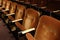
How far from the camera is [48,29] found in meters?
1.22

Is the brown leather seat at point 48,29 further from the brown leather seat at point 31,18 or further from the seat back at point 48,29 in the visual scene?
the brown leather seat at point 31,18

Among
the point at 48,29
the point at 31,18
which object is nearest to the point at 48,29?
the point at 48,29

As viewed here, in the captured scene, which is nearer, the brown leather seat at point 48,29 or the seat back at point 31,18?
the brown leather seat at point 48,29

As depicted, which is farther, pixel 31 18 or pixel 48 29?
pixel 31 18

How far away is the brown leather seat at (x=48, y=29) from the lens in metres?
1.10

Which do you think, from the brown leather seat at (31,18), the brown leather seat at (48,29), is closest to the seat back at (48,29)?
the brown leather seat at (48,29)

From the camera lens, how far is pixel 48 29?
122 centimetres

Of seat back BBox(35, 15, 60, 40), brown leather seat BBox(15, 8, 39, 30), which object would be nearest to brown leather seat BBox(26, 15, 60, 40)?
seat back BBox(35, 15, 60, 40)

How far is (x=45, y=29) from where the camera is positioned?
127 cm

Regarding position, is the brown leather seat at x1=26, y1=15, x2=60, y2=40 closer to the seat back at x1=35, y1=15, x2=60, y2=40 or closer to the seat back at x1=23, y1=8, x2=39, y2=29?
the seat back at x1=35, y1=15, x2=60, y2=40

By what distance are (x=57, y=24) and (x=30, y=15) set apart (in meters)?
0.68

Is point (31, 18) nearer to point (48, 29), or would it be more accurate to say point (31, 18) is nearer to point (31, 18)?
point (31, 18)

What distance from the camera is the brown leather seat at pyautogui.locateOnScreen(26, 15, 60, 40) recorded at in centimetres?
110

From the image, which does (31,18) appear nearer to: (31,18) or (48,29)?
(31,18)
